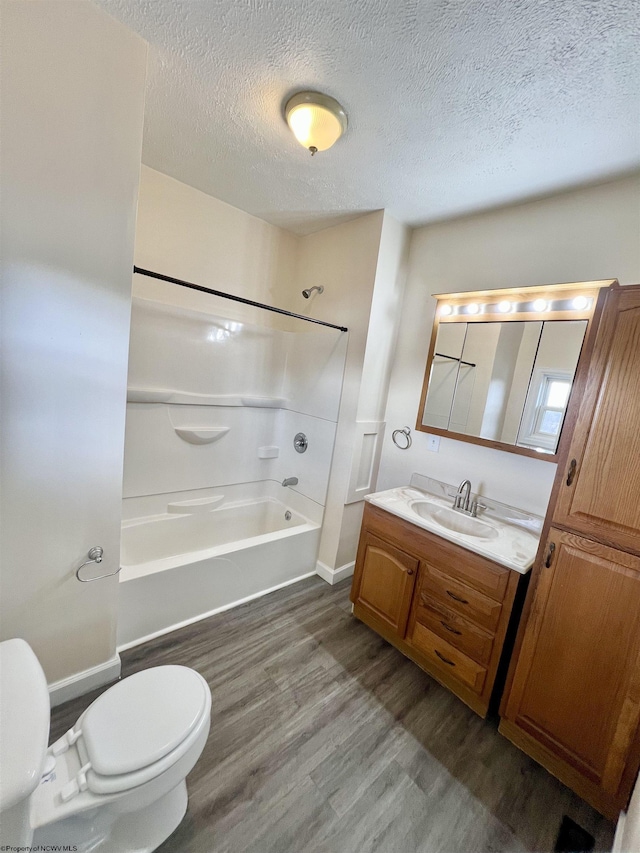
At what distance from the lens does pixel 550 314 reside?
5.89 ft

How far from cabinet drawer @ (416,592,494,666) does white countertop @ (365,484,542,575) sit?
371 mm

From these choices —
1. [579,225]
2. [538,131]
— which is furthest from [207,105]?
[579,225]

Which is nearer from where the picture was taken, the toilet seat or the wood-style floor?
the toilet seat

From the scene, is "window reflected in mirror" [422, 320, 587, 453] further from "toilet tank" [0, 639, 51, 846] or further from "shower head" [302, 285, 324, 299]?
"toilet tank" [0, 639, 51, 846]

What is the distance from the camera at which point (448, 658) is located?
1.69m

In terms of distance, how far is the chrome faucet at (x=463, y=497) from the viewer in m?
2.01

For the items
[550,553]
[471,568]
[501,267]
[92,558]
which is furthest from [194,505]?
[501,267]

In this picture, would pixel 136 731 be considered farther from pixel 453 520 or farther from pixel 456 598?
pixel 453 520

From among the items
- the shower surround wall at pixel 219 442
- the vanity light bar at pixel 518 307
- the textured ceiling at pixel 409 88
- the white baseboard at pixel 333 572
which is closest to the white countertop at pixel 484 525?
the shower surround wall at pixel 219 442

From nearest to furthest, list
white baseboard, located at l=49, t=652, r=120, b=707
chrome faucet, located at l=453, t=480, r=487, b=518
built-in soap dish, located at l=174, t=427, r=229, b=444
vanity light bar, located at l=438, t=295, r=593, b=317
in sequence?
white baseboard, located at l=49, t=652, r=120, b=707, vanity light bar, located at l=438, t=295, r=593, b=317, chrome faucet, located at l=453, t=480, r=487, b=518, built-in soap dish, located at l=174, t=427, r=229, b=444

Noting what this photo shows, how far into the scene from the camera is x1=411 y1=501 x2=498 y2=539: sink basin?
6.06 feet

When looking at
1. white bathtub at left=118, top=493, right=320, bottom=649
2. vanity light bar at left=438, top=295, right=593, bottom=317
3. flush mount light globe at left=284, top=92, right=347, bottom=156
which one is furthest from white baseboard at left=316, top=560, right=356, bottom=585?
flush mount light globe at left=284, top=92, right=347, bottom=156

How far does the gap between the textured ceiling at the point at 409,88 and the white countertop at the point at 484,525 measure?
1.78 m

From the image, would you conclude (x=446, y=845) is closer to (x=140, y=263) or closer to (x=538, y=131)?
(x=538, y=131)
